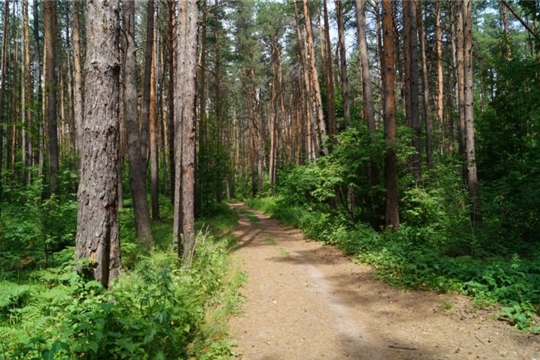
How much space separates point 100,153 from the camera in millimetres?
4895

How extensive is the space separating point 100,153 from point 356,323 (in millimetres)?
4539

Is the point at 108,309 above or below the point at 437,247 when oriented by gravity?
above

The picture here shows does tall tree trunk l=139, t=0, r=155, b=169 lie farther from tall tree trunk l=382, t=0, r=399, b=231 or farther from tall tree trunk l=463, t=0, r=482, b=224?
tall tree trunk l=463, t=0, r=482, b=224

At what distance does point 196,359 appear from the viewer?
4.21 metres

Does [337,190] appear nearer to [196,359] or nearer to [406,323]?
[406,323]

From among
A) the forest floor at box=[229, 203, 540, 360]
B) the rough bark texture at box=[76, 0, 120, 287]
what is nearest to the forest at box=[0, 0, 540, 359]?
the rough bark texture at box=[76, 0, 120, 287]

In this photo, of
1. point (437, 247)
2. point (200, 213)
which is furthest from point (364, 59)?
point (200, 213)

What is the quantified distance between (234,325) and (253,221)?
42.8 feet

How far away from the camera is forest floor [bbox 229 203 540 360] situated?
4.41 meters

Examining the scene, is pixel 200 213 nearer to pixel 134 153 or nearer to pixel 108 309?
pixel 134 153

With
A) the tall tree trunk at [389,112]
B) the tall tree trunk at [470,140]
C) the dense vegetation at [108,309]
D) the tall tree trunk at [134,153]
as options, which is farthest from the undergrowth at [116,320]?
the tall tree trunk at [470,140]

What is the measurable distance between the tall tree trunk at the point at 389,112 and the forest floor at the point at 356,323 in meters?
2.52

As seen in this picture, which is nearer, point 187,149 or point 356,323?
point 356,323

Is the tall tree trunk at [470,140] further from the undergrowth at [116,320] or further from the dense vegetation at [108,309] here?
the undergrowth at [116,320]
